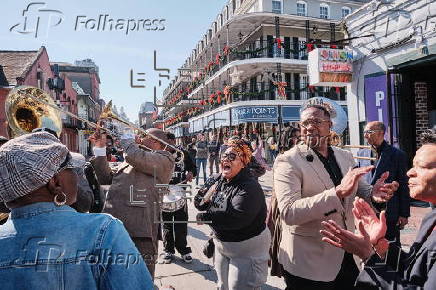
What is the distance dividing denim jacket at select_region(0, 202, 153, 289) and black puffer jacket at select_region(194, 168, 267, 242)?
5.25 feet

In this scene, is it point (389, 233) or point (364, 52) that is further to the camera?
point (364, 52)

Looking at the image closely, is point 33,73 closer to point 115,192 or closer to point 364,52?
point 364,52

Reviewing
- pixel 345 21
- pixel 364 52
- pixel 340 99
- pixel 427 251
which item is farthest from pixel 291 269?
pixel 340 99

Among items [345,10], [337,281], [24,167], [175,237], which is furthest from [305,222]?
[345,10]

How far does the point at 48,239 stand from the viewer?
45.4 inches

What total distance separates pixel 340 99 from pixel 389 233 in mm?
27486

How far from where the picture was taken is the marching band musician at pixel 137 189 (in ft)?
10.4

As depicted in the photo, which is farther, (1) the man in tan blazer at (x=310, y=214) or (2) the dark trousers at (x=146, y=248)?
(2) the dark trousers at (x=146, y=248)

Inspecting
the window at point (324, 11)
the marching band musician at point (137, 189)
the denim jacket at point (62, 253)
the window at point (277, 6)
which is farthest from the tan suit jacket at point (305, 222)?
the window at point (324, 11)

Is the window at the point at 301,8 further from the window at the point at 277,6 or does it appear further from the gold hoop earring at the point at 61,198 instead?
the gold hoop earring at the point at 61,198

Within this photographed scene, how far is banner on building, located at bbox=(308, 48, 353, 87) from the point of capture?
33.2 ft

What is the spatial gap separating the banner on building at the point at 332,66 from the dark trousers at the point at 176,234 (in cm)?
685

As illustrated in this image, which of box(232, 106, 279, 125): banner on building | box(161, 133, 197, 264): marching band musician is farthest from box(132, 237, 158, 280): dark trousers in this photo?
box(232, 106, 279, 125): banner on building

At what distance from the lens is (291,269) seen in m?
2.47
